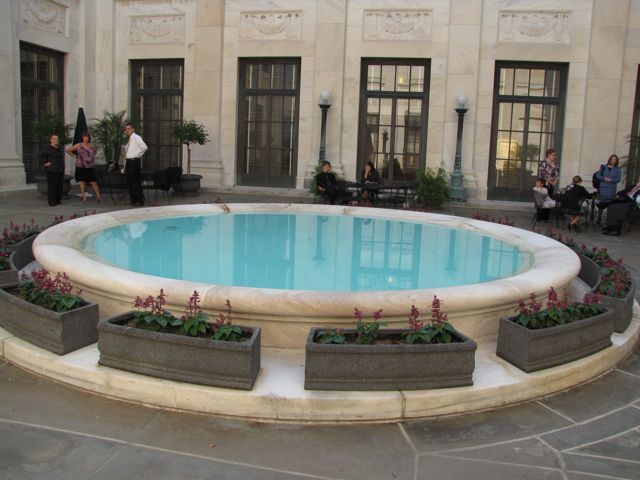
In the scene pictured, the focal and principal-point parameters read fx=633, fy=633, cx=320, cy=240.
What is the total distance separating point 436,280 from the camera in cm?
624

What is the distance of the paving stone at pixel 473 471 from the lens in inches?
127

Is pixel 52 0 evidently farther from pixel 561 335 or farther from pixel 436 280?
pixel 561 335

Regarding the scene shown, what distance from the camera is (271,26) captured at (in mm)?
16344

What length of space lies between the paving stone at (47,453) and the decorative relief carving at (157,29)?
15.2m

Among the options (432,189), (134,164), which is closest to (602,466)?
(432,189)

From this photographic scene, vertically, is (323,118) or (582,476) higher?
(323,118)

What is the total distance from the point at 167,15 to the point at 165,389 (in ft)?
50.2

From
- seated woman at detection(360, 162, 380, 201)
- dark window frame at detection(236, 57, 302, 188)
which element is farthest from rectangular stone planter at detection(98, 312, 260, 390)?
dark window frame at detection(236, 57, 302, 188)

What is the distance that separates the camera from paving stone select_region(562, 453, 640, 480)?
3.30 metres

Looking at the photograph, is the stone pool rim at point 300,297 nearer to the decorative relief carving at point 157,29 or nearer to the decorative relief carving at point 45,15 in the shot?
the decorative relief carving at point 45,15

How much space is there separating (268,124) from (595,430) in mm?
14210

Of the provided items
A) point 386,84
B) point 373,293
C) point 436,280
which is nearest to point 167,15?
point 386,84

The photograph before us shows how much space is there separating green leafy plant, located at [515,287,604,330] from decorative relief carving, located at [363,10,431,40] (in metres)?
12.1

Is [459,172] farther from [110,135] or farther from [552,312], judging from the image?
[552,312]
